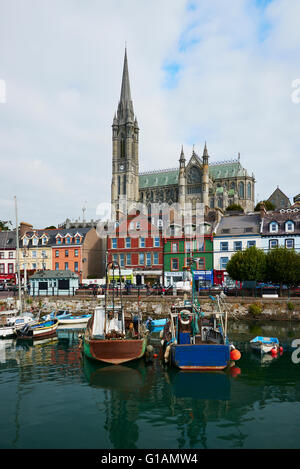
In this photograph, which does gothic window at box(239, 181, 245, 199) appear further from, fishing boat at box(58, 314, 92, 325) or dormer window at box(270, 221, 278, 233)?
fishing boat at box(58, 314, 92, 325)

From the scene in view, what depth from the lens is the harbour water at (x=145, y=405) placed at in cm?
1454

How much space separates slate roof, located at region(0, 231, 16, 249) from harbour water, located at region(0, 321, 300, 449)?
171ft

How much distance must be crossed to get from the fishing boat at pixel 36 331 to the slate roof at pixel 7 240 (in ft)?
139

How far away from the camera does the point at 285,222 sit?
5853 centimetres

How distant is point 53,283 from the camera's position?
59.8 meters

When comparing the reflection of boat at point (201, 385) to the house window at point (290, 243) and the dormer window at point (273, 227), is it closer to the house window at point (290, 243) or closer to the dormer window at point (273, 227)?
the house window at point (290, 243)

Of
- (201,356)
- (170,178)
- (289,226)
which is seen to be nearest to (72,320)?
(201,356)

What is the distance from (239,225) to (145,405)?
49.1 meters

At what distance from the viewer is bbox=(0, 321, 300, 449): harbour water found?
1454 centimetres

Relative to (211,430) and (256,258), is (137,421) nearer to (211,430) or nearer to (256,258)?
(211,430)

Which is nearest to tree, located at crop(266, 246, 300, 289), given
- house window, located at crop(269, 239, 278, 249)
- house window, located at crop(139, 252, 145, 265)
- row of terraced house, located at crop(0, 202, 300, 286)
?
house window, located at crop(269, 239, 278, 249)

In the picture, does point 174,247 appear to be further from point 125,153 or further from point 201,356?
point 125,153
